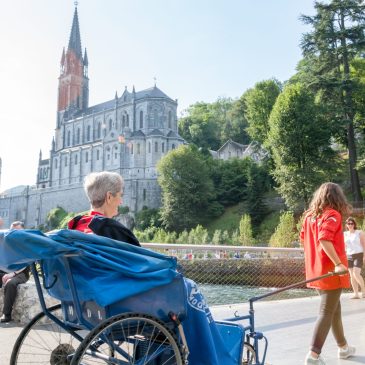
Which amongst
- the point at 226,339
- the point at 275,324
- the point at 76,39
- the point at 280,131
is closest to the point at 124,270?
the point at 226,339

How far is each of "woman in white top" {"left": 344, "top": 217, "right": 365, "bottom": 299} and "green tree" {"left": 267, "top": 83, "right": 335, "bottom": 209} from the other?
2292 centimetres

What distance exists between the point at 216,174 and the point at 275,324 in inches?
1914

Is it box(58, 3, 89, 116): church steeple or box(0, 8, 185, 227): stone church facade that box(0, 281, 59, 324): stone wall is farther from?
box(58, 3, 89, 116): church steeple

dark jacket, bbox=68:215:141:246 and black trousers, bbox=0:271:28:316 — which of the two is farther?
black trousers, bbox=0:271:28:316

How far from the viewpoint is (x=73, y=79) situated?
9319 cm

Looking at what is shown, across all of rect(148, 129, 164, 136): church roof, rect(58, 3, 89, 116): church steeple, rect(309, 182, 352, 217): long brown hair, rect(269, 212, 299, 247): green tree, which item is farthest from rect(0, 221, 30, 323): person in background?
rect(58, 3, 89, 116): church steeple

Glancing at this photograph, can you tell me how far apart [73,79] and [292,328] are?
9363 centimetres

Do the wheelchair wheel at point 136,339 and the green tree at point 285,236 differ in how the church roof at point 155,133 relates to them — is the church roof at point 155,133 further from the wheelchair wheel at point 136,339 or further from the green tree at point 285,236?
the wheelchair wheel at point 136,339

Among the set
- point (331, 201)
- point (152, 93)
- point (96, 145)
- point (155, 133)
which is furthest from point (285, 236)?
point (96, 145)

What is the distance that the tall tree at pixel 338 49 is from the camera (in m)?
29.9

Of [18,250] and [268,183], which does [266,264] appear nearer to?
[18,250]

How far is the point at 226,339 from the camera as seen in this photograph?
10.3ft

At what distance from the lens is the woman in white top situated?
8.50 m

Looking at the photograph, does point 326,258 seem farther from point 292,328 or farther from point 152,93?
point 152,93
